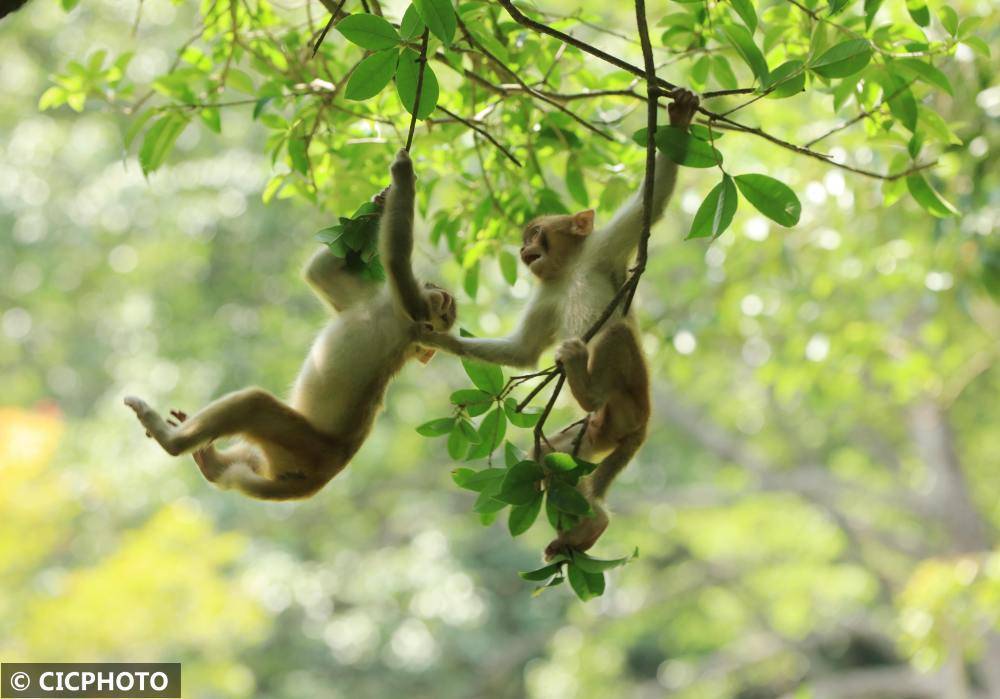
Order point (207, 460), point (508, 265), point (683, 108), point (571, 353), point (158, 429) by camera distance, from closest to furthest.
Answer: point (683, 108)
point (571, 353)
point (158, 429)
point (207, 460)
point (508, 265)

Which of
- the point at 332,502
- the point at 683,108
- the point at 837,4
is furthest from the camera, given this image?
the point at 332,502

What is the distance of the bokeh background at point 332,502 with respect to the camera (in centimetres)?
1308

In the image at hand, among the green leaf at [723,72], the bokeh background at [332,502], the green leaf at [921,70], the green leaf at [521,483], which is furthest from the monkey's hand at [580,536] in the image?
the bokeh background at [332,502]

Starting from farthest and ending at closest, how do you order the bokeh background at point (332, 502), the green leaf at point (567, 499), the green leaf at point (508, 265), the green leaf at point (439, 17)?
the bokeh background at point (332, 502), the green leaf at point (508, 265), the green leaf at point (567, 499), the green leaf at point (439, 17)

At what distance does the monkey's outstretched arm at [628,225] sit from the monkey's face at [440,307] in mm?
493

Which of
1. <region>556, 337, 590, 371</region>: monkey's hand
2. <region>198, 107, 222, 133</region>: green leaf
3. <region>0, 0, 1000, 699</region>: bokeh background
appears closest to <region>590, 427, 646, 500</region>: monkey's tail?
<region>556, 337, 590, 371</region>: monkey's hand

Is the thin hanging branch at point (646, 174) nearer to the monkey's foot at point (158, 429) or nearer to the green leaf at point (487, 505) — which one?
the green leaf at point (487, 505)

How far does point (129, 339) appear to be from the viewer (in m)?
15.8

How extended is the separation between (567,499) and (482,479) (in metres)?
0.22

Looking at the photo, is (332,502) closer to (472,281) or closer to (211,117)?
(472,281)

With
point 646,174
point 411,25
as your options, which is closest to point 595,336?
point 646,174

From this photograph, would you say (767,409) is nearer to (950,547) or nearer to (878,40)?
(950,547)

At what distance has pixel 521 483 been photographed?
2.37 m

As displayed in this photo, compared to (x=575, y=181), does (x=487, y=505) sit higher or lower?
lower
